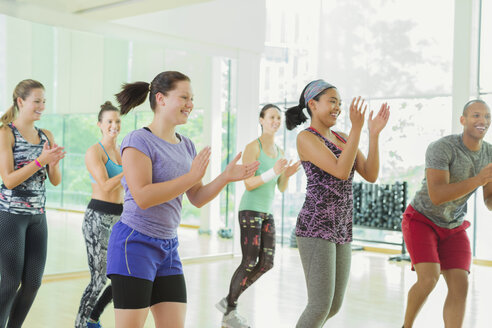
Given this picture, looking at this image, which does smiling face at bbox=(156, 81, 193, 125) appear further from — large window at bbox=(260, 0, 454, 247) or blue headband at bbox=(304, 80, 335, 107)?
large window at bbox=(260, 0, 454, 247)

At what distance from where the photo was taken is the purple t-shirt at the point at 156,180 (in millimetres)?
2420

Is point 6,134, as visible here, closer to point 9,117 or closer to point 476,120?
point 9,117

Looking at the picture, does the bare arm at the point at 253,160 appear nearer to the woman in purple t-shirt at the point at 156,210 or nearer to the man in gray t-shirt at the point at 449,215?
the man in gray t-shirt at the point at 449,215

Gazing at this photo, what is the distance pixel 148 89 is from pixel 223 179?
0.56 meters

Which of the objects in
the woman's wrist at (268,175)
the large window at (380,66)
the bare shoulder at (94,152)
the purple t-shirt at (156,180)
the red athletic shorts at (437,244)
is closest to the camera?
the purple t-shirt at (156,180)

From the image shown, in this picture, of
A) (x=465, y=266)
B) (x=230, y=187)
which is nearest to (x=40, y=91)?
(x=465, y=266)

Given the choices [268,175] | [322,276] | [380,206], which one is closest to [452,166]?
→ [322,276]

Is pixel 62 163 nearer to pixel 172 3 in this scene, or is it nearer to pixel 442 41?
pixel 172 3

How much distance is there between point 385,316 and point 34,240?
2.88 m

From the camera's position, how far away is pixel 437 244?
361 centimetres

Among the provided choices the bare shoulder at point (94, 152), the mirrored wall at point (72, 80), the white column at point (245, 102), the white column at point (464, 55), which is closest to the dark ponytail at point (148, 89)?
the bare shoulder at point (94, 152)

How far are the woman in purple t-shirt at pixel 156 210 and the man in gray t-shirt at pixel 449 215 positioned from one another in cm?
143

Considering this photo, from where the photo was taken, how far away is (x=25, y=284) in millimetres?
3510

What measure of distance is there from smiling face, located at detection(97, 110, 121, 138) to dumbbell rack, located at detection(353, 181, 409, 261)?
551 cm
